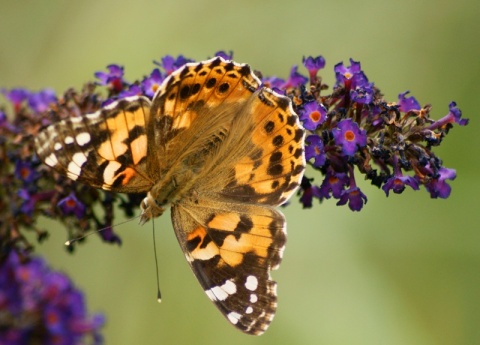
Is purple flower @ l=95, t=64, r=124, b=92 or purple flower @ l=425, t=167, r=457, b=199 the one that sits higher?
purple flower @ l=95, t=64, r=124, b=92

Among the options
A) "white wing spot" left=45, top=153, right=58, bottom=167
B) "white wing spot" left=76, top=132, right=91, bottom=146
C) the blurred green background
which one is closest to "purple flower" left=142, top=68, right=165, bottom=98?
"white wing spot" left=76, top=132, right=91, bottom=146

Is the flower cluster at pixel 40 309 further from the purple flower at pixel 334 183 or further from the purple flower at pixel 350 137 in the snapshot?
the purple flower at pixel 350 137

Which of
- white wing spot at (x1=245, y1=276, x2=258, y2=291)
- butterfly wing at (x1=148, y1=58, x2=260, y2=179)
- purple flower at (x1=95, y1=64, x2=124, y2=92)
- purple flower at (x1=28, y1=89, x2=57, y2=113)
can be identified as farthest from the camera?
purple flower at (x1=28, y1=89, x2=57, y2=113)

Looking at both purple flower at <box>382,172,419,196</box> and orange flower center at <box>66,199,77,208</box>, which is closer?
purple flower at <box>382,172,419,196</box>

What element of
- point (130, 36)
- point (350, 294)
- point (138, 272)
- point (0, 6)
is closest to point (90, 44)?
point (130, 36)

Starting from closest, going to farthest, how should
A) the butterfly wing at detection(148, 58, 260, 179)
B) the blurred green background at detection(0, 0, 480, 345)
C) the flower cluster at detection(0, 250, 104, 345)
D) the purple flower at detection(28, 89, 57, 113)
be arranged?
the flower cluster at detection(0, 250, 104, 345) < the butterfly wing at detection(148, 58, 260, 179) < the purple flower at detection(28, 89, 57, 113) < the blurred green background at detection(0, 0, 480, 345)

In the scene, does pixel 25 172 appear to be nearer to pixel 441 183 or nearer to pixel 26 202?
pixel 26 202

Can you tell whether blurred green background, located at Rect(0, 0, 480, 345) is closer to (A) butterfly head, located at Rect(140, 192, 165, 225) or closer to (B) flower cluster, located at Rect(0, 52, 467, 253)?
(B) flower cluster, located at Rect(0, 52, 467, 253)
